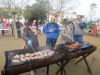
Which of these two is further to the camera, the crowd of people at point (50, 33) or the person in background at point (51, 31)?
the person in background at point (51, 31)

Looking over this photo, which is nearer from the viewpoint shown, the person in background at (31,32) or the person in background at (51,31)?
the person in background at (31,32)

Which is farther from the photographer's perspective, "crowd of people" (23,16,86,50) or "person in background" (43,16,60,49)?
"person in background" (43,16,60,49)

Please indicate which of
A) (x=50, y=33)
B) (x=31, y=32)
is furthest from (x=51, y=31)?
(x=31, y=32)

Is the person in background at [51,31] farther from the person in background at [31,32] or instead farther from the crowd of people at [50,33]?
the person in background at [31,32]

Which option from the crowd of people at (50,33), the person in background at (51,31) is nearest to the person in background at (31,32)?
the crowd of people at (50,33)

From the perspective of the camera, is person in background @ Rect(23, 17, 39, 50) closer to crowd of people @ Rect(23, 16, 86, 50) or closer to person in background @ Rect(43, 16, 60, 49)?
crowd of people @ Rect(23, 16, 86, 50)

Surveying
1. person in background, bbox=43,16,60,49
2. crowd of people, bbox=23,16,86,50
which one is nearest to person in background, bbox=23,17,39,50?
crowd of people, bbox=23,16,86,50

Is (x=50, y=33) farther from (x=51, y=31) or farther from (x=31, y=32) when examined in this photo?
(x=31, y=32)

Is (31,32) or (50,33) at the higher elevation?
(31,32)

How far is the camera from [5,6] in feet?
61.2

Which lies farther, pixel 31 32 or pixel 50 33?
pixel 50 33

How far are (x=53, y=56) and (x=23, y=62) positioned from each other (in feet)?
2.70

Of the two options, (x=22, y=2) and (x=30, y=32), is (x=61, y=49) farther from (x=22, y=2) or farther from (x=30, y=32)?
(x=22, y=2)

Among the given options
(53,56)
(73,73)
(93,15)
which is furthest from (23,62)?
(93,15)
